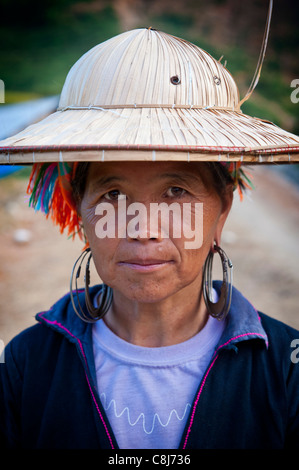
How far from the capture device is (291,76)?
53.5 ft

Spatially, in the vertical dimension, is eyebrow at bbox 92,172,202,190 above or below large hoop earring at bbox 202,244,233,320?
above

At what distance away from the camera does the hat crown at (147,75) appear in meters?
1.32

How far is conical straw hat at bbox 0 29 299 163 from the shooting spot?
1.15 meters

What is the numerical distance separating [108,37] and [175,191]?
16.1 meters

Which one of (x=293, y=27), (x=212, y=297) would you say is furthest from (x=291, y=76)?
(x=212, y=297)

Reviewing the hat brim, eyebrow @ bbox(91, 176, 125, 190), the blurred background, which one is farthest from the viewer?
the blurred background

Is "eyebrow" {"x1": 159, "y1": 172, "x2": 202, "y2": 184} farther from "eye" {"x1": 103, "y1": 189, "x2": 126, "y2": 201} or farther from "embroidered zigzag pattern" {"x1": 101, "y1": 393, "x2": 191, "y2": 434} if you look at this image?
"embroidered zigzag pattern" {"x1": 101, "y1": 393, "x2": 191, "y2": 434}

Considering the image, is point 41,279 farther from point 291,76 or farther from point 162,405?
point 291,76

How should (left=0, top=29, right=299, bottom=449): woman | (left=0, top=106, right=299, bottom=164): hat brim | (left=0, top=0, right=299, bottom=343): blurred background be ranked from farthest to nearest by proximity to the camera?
1. (left=0, top=0, right=299, bottom=343): blurred background
2. (left=0, top=29, right=299, bottom=449): woman
3. (left=0, top=106, right=299, bottom=164): hat brim

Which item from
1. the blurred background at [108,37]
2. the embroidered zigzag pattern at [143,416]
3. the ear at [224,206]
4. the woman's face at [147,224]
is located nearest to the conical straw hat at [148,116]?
the woman's face at [147,224]

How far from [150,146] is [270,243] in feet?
15.4

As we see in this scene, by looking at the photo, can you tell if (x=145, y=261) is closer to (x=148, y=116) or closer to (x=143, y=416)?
(x=148, y=116)

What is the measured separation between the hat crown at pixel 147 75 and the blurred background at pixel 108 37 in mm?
547

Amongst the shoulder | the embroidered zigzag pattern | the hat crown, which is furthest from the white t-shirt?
the hat crown
